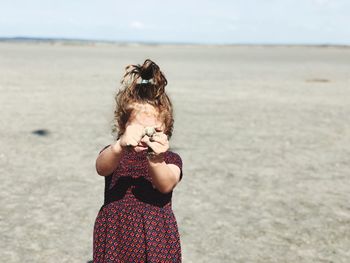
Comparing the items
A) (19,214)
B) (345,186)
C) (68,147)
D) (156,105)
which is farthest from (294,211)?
(68,147)

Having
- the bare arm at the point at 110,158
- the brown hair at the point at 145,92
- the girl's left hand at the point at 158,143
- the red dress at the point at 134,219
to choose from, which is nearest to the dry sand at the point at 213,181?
the red dress at the point at 134,219

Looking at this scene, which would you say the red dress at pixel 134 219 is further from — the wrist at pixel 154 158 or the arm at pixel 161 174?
the wrist at pixel 154 158

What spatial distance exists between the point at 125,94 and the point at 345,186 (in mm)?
4707

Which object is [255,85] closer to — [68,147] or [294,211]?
[68,147]

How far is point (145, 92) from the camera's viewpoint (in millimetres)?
2412

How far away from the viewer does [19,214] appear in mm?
5086

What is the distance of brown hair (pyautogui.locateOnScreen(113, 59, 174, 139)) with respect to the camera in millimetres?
2381

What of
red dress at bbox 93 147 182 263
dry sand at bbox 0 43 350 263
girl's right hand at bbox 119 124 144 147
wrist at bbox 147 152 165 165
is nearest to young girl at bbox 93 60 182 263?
red dress at bbox 93 147 182 263

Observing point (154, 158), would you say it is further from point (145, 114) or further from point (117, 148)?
point (145, 114)

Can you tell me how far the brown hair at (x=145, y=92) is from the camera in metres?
2.38

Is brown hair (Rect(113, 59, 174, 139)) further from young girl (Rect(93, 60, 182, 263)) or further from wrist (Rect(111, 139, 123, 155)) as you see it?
wrist (Rect(111, 139, 123, 155))

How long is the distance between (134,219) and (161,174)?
1.20ft

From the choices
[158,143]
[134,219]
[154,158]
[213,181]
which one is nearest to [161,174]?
[154,158]

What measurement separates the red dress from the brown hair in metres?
0.23
